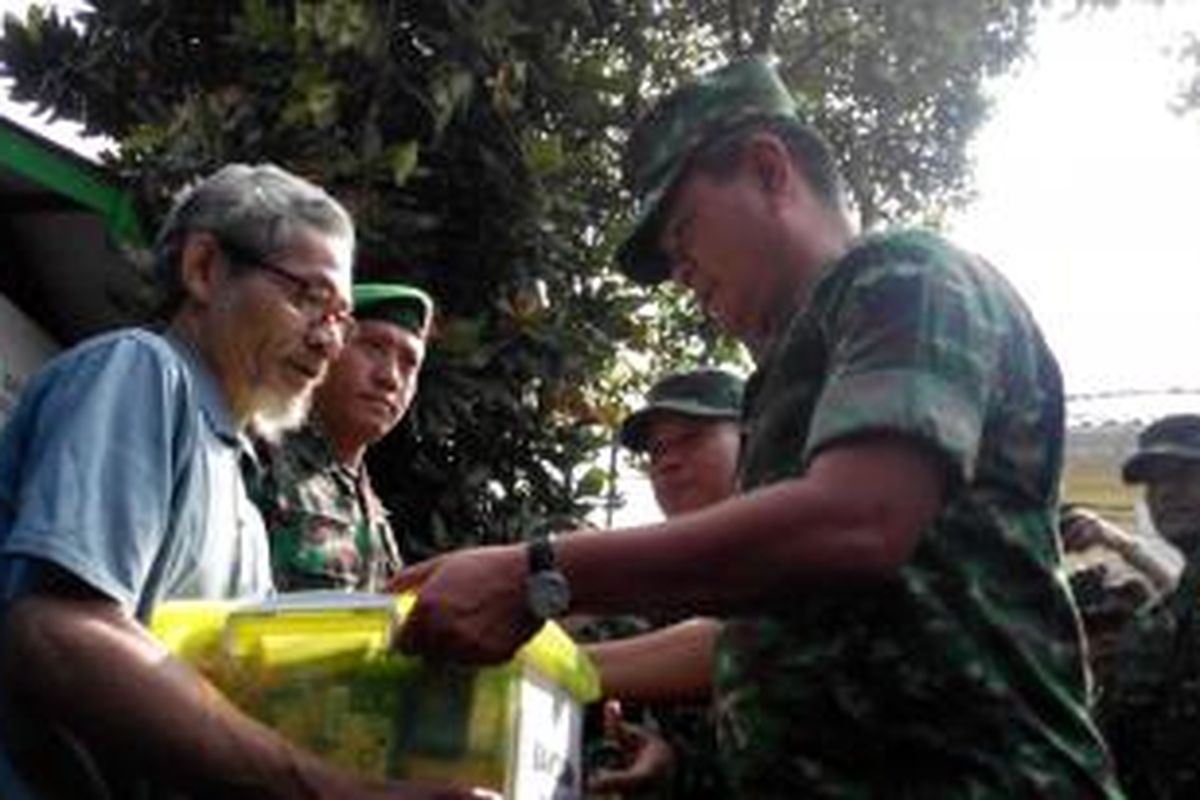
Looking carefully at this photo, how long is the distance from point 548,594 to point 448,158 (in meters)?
4.54

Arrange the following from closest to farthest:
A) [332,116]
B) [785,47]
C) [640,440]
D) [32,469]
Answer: [32,469]
[640,440]
[332,116]
[785,47]

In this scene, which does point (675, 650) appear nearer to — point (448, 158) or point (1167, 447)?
point (1167, 447)

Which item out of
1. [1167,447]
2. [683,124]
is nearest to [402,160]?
[1167,447]

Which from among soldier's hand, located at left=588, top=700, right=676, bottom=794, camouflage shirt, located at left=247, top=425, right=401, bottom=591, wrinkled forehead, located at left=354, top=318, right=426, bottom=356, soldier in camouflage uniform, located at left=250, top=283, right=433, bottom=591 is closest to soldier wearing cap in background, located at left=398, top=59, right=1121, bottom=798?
soldier's hand, located at left=588, top=700, right=676, bottom=794

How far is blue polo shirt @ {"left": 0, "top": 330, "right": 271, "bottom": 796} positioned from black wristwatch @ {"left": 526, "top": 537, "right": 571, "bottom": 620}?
413mm

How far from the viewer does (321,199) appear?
8.07 feet

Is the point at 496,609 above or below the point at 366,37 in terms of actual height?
below

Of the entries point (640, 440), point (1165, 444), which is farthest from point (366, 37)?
point (1165, 444)

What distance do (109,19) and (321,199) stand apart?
4261 millimetres

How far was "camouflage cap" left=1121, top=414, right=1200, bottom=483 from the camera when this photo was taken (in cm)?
572

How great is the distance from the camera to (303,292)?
237 cm

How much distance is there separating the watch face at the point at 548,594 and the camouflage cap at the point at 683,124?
70cm

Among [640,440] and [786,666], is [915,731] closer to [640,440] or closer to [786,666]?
[786,666]

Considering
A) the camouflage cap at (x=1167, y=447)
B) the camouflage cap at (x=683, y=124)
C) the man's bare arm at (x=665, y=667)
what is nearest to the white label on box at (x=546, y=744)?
the camouflage cap at (x=683, y=124)
